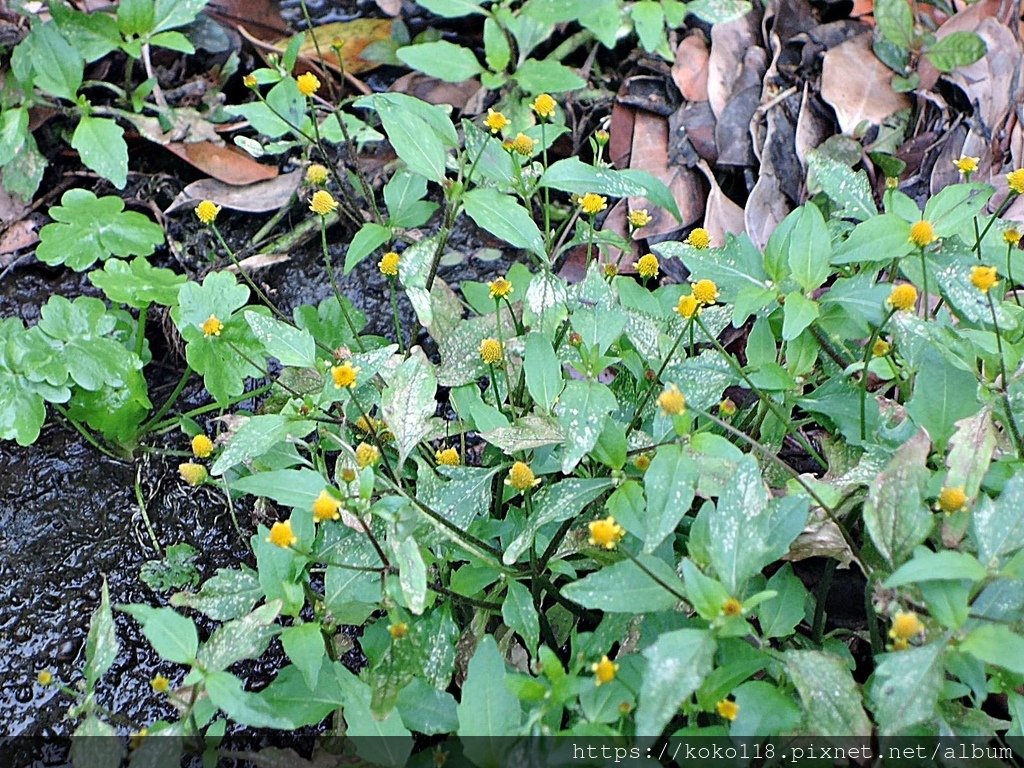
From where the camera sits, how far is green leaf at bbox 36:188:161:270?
2508mm

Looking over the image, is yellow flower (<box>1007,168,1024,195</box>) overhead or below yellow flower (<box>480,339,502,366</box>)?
overhead

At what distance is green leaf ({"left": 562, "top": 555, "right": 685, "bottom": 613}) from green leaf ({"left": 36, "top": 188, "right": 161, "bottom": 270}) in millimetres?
1630

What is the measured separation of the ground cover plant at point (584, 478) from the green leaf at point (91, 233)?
14 mm

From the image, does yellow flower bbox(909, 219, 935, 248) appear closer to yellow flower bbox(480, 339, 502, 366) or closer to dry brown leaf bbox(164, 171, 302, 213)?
yellow flower bbox(480, 339, 502, 366)

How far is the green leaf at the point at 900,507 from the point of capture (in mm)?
1454

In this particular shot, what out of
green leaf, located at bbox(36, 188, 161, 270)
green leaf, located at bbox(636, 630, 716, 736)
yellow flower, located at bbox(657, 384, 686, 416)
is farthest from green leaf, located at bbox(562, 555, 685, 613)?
green leaf, located at bbox(36, 188, 161, 270)

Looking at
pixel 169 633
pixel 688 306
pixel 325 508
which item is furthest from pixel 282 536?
pixel 688 306

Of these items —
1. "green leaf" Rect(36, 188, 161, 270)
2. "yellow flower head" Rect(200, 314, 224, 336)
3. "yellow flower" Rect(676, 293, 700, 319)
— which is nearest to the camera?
"yellow flower" Rect(676, 293, 700, 319)

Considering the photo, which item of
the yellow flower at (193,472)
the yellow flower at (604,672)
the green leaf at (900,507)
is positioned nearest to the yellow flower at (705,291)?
the green leaf at (900,507)

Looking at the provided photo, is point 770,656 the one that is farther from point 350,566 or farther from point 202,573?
point 202,573

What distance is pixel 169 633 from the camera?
153 centimetres

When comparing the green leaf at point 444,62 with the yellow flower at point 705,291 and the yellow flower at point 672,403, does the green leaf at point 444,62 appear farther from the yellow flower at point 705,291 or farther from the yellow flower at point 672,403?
the yellow flower at point 672,403

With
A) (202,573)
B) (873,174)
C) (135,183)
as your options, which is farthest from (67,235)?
(873,174)

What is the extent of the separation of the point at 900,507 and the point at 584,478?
523 millimetres
